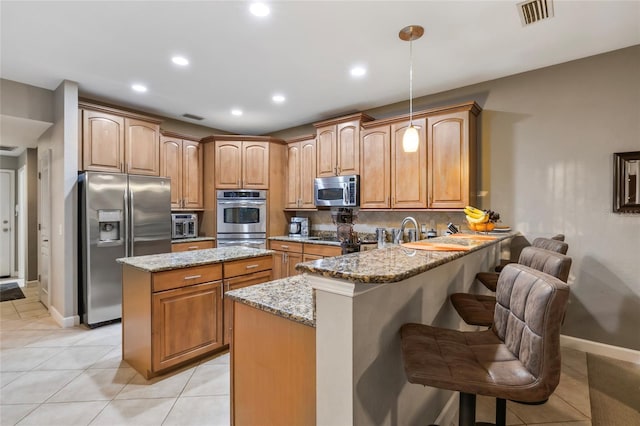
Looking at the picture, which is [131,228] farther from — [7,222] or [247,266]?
[7,222]

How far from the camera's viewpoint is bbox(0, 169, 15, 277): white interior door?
588 centimetres

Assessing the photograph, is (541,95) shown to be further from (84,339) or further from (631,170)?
(84,339)

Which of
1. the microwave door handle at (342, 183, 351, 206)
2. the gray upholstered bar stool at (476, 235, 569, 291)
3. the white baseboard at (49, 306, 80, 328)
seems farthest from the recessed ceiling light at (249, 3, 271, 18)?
the white baseboard at (49, 306, 80, 328)

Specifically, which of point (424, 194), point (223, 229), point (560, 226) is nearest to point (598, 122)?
point (560, 226)

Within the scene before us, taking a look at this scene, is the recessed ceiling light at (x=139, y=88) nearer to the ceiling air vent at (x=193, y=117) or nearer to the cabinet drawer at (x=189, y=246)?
the ceiling air vent at (x=193, y=117)

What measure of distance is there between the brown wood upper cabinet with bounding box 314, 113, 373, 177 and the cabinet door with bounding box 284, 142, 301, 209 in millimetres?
452

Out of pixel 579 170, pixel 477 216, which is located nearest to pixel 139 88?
pixel 477 216

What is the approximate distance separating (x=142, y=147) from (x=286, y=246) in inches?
92.7

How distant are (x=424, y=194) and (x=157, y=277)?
281cm

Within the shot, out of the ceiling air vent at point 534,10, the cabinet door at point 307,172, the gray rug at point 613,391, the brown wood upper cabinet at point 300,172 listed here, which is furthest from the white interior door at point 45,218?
the gray rug at point 613,391

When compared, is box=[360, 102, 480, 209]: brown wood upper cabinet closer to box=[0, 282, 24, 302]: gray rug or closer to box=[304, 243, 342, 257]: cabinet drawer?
box=[304, 243, 342, 257]: cabinet drawer

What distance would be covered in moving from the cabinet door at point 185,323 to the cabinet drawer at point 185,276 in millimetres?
41

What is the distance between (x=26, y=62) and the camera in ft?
9.72

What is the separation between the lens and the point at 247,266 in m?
2.83
